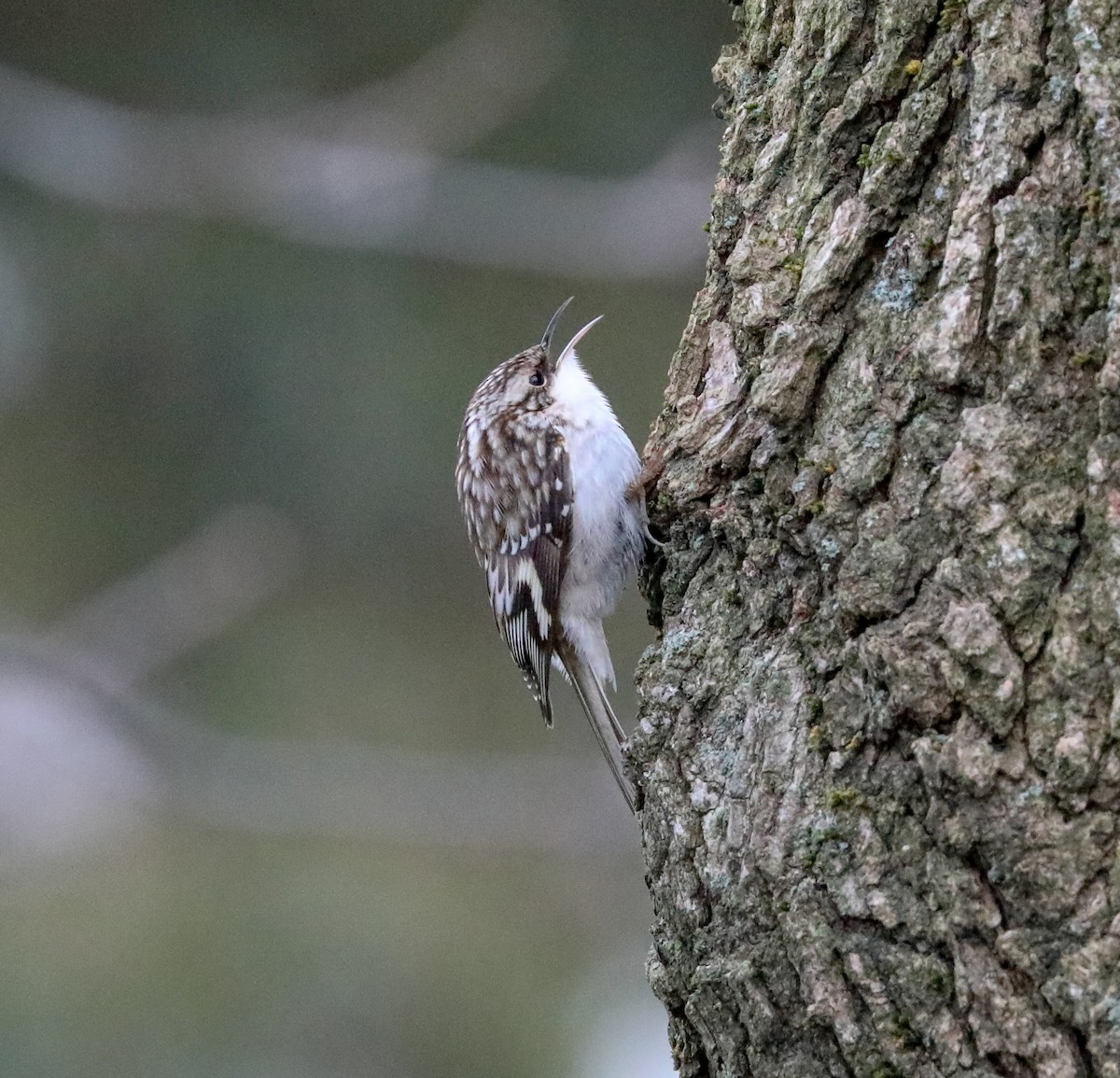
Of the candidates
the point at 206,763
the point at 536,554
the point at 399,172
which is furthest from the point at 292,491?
the point at 536,554

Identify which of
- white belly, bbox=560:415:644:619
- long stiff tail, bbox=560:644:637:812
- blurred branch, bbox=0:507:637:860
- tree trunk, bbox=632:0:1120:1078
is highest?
blurred branch, bbox=0:507:637:860

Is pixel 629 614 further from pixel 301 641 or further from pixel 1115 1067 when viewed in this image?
pixel 1115 1067

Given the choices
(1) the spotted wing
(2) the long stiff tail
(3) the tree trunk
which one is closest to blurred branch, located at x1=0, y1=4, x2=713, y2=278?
(1) the spotted wing

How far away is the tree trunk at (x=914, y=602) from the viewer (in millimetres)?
1374

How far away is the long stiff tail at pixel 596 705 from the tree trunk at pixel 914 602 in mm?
768

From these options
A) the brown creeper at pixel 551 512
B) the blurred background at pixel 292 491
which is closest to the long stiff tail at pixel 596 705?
the brown creeper at pixel 551 512

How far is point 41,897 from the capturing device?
16.4 feet

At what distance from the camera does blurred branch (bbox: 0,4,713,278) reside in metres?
4.78

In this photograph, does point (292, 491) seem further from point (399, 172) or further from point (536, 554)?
point (536, 554)

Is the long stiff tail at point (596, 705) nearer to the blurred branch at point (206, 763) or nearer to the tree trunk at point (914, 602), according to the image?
the tree trunk at point (914, 602)

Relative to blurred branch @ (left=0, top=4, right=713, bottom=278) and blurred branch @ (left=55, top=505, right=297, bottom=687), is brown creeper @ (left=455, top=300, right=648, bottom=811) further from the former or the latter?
blurred branch @ (left=55, top=505, right=297, bottom=687)

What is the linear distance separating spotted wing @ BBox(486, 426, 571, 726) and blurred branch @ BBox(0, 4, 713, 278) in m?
2.21

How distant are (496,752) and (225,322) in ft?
6.34

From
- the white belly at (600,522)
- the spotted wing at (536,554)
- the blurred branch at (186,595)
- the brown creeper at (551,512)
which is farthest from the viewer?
the blurred branch at (186,595)
